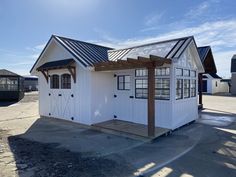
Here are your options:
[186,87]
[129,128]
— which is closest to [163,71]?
[186,87]

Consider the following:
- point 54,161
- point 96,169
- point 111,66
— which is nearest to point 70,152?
point 54,161

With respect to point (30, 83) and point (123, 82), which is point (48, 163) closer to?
point (123, 82)

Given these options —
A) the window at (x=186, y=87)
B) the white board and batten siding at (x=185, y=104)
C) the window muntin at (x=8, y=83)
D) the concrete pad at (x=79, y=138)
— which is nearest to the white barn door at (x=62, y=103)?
the concrete pad at (x=79, y=138)

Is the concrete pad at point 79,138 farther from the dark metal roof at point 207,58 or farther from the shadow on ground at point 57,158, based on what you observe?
the dark metal roof at point 207,58

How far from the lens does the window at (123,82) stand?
8773mm

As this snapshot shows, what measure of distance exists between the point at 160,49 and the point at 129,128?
333 cm

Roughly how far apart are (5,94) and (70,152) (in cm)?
1781

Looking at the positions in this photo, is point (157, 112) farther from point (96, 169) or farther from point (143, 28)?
point (143, 28)

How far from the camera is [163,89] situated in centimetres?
765

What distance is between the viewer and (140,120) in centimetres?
834

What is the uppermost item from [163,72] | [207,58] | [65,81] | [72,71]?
[207,58]

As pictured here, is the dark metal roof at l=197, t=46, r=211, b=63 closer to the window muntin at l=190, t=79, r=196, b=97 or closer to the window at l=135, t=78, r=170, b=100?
the window muntin at l=190, t=79, r=196, b=97

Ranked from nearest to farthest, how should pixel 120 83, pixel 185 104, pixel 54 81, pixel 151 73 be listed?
pixel 151 73
pixel 185 104
pixel 120 83
pixel 54 81

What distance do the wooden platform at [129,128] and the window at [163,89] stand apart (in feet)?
3.93
